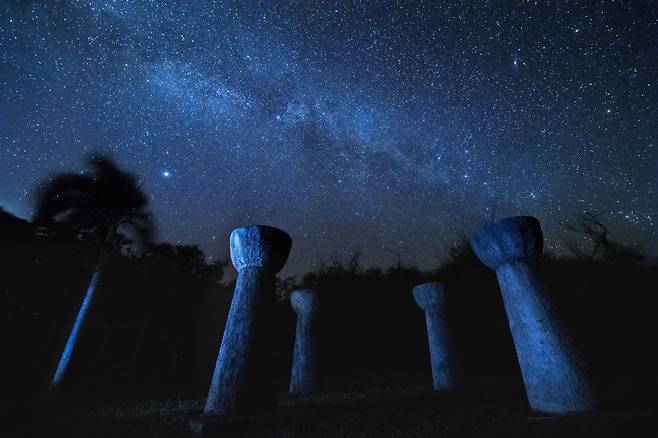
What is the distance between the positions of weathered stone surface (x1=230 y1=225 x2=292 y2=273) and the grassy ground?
7.31ft

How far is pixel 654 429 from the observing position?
3.17 meters

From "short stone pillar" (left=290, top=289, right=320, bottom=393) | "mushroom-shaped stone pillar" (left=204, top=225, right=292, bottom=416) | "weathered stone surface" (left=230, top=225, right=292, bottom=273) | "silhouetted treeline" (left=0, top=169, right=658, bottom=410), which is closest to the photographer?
"mushroom-shaped stone pillar" (left=204, top=225, right=292, bottom=416)

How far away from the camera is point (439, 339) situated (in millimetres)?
8195

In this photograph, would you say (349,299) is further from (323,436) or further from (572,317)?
(323,436)

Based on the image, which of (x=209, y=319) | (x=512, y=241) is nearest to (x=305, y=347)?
(x=512, y=241)

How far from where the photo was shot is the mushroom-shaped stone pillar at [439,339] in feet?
25.3

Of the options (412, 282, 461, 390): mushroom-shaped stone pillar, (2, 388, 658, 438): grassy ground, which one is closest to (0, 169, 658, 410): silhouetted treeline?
(412, 282, 461, 390): mushroom-shaped stone pillar

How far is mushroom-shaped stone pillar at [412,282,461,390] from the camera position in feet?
25.3

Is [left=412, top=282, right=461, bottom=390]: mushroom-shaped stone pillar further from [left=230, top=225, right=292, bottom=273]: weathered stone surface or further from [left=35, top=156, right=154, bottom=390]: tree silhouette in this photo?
[left=35, top=156, right=154, bottom=390]: tree silhouette

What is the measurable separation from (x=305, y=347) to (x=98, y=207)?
10426 millimetres

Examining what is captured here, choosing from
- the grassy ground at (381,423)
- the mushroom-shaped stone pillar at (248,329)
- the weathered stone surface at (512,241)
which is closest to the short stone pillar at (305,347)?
the grassy ground at (381,423)

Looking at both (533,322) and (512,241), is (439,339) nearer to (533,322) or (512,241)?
(533,322)

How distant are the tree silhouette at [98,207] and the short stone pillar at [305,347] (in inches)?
312

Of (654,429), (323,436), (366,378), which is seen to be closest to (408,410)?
(323,436)
